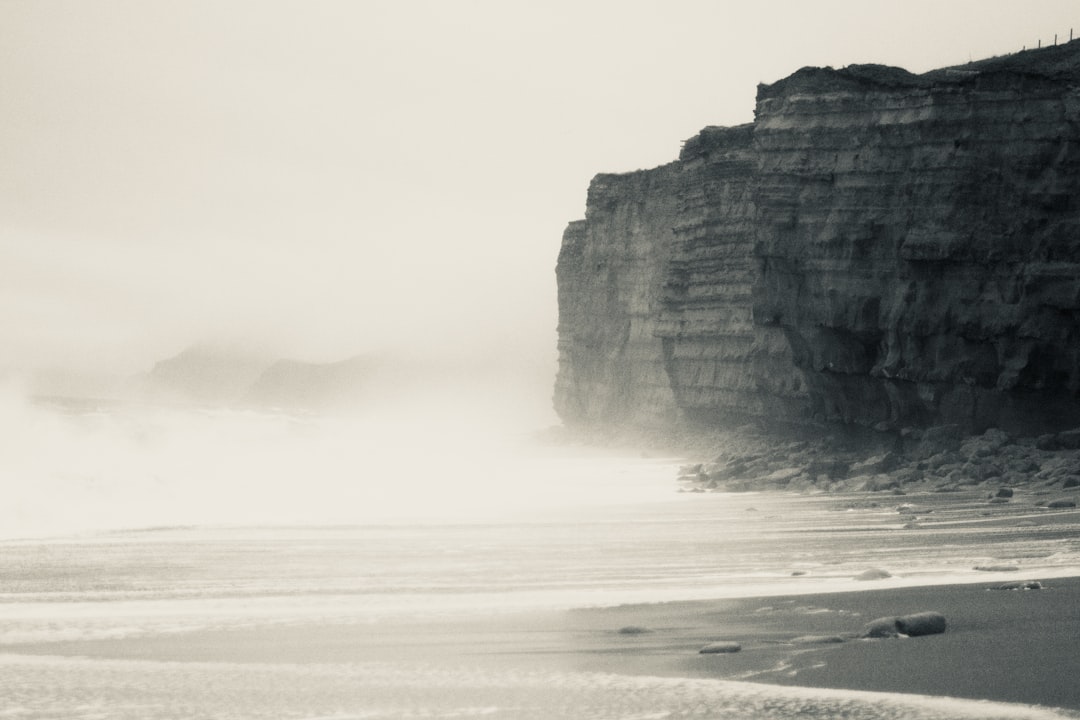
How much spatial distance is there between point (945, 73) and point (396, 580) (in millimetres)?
23513

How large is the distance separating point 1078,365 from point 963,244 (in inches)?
143

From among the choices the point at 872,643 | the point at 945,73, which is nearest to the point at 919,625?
the point at 872,643

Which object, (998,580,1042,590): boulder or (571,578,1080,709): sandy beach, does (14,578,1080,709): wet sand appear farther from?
(998,580,1042,590): boulder

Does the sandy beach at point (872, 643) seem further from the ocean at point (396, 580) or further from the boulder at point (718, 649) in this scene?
the ocean at point (396, 580)

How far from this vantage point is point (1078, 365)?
31.0 meters

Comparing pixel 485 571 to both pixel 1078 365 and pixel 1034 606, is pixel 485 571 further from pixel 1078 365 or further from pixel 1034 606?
pixel 1078 365

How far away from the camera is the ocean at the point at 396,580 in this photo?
9.46m

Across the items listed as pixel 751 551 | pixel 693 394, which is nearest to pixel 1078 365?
pixel 751 551

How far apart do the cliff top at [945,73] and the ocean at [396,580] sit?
404 inches

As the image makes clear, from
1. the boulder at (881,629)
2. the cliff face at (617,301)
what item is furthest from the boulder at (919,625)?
the cliff face at (617,301)

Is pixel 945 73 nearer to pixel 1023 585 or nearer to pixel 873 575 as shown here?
pixel 873 575

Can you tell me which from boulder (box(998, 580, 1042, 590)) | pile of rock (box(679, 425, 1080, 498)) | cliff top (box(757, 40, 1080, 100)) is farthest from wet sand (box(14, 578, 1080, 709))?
cliff top (box(757, 40, 1080, 100))

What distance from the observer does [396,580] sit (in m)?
16.1

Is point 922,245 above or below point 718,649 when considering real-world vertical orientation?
above
